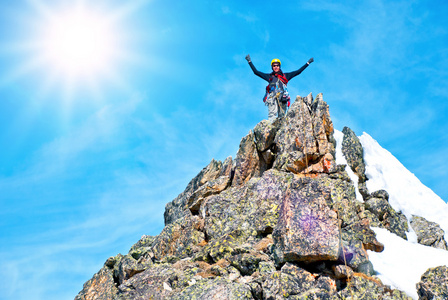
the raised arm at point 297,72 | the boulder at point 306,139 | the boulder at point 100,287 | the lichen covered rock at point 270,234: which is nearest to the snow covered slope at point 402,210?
the lichen covered rock at point 270,234

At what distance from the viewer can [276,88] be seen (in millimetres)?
36188

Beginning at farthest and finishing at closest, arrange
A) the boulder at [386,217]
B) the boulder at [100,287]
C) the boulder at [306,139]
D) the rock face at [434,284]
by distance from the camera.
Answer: the boulder at [306,139] < the boulder at [100,287] < the boulder at [386,217] < the rock face at [434,284]

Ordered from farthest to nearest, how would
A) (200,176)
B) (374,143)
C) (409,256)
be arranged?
1. (200,176)
2. (374,143)
3. (409,256)

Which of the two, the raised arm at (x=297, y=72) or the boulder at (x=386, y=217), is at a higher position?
the raised arm at (x=297, y=72)

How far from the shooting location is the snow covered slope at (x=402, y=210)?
21500 mm

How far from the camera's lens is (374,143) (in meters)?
33.7

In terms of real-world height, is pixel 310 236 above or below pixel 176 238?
below

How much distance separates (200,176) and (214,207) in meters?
8.54

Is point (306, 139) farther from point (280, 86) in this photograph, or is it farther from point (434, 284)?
point (434, 284)

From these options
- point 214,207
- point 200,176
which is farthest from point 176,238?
point 200,176

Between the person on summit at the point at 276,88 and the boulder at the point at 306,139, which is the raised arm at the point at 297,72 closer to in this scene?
the person on summit at the point at 276,88

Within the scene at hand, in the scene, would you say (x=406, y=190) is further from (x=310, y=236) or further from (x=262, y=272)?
(x=262, y=272)

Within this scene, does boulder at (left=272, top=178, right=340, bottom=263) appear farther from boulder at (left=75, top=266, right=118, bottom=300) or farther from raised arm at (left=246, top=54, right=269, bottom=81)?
raised arm at (left=246, top=54, right=269, bottom=81)

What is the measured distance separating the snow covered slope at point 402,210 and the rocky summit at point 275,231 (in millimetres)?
784
